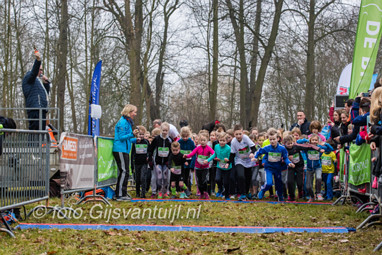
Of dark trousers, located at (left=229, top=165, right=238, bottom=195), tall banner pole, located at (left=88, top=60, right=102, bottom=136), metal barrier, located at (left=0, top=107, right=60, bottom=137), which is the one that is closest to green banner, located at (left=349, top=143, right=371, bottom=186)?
dark trousers, located at (left=229, top=165, right=238, bottom=195)

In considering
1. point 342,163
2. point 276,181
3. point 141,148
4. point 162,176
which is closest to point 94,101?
point 141,148

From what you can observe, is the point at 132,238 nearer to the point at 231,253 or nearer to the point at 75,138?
the point at 231,253

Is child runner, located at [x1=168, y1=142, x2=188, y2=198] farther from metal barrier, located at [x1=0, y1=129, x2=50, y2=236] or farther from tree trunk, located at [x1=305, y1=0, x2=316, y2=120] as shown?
tree trunk, located at [x1=305, y1=0, x2=316, y2=120]

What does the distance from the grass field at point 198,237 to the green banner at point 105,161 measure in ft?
5.20

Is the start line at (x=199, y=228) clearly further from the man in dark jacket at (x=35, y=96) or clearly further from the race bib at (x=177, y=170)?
the man in dark jacket at (x=35, y=96)

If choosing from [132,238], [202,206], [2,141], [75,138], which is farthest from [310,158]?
[2,141]

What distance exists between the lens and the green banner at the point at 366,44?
36.9 feet

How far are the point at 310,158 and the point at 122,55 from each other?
17927 millimetres

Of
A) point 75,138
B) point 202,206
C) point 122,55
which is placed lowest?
point 202,206

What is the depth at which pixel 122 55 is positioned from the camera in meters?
28.2

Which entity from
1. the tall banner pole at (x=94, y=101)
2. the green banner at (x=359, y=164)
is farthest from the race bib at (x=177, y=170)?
the green banner at (x=359, y=164)

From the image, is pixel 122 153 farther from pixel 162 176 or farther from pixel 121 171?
pixel 162 176

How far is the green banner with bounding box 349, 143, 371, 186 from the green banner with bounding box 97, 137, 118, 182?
5.83m

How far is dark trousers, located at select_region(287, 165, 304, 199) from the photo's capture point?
1238 cm
